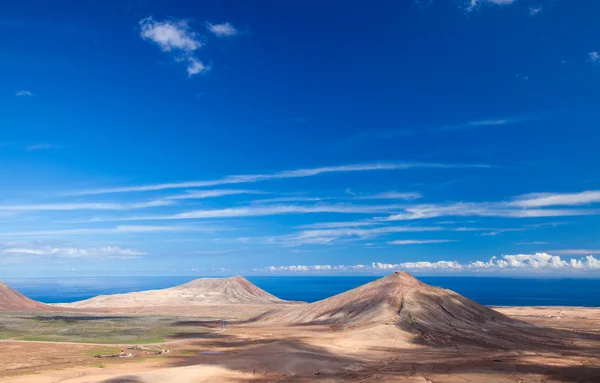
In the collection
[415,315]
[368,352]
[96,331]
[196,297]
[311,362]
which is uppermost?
[196,297]

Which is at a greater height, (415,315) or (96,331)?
(415,315)

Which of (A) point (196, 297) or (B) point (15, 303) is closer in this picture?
(B) point (15, 303)

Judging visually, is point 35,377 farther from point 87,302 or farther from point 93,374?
point 87,302

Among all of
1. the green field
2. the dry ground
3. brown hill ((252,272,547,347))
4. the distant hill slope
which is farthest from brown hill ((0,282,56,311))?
the dry ground

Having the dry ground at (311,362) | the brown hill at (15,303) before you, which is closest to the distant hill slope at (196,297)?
the brown hill at (15,303)

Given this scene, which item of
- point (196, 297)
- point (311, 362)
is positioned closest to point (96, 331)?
point (311, 362)

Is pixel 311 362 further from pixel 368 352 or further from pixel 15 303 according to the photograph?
pixel 15 303

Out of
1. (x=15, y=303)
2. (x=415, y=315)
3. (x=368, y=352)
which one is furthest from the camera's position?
(x=15, y=303)
